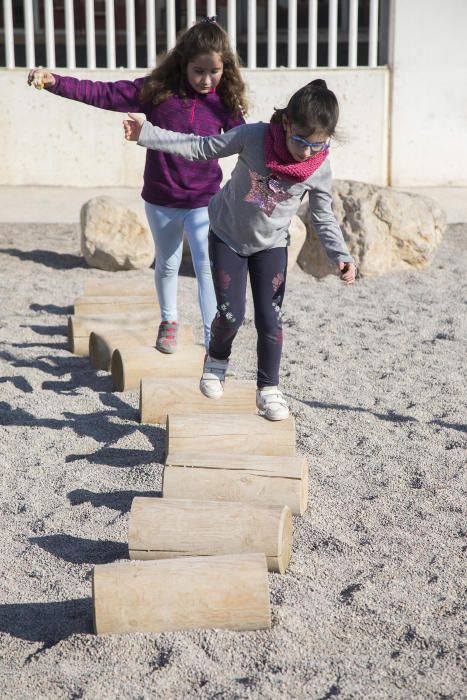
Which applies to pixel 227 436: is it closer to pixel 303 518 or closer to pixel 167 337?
pixel 303 518

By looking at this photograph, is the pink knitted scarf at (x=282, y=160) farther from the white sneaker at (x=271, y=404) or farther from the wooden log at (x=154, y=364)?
the wooden log at (x=154, y=364)

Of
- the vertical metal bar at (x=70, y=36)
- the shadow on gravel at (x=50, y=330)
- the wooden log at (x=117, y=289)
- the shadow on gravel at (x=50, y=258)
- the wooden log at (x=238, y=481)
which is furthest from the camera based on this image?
the vertical metal bar at (x=70, y=36)

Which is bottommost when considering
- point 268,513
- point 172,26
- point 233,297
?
point 268,513

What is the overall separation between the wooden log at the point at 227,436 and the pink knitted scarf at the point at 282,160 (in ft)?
3.14

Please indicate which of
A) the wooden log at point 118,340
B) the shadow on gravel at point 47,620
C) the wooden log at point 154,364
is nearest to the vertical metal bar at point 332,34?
the wooden log at point 118,340

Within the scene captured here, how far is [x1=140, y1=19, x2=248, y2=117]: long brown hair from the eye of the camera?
4.28m

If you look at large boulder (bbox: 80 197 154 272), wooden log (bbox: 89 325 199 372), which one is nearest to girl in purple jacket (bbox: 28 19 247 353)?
wooden log (bbox: 89 325 199 372)

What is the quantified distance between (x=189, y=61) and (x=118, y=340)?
5.09ft

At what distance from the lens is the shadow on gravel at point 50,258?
783 centimetres

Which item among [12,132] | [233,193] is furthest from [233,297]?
[12,132]

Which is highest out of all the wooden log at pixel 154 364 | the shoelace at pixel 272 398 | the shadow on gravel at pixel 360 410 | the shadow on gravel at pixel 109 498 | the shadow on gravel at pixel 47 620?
the shoelace at pixel 272 398

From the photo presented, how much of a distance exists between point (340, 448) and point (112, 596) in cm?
175

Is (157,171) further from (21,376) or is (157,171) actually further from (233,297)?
(21,376)

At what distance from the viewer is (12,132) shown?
1073 centimetres
